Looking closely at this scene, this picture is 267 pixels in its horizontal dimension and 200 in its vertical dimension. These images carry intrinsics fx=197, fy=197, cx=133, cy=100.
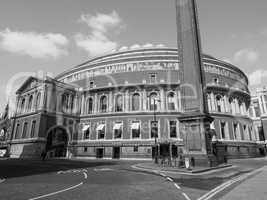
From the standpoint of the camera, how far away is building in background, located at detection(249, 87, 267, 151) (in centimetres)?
5116

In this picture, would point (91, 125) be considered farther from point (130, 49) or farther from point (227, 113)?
point (227, 113)

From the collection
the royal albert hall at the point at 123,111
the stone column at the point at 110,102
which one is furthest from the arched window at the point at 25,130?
the stone column at the point at 110,102

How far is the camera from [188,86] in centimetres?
2045

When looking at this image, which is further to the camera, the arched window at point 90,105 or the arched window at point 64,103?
the arched window at point 90,105

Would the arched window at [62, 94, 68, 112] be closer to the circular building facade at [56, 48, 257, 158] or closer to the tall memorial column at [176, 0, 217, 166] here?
the circular building facade at [56, 48, 257, 158]

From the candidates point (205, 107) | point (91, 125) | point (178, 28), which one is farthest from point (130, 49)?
point (205, 107)

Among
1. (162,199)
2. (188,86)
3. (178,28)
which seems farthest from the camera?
(178,28)

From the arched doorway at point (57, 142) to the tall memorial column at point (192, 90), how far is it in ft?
93.1

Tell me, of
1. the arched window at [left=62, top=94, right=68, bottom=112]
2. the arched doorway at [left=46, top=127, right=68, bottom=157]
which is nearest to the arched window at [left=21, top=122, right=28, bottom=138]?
the arched doorway at [left=46, top=127, right=68, bottom=157]

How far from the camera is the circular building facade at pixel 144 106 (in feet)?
120

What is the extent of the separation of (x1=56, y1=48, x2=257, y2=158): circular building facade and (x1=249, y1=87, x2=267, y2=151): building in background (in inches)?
384

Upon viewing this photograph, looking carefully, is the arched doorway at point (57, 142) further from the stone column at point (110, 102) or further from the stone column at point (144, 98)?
the stone column at point (144, 98)

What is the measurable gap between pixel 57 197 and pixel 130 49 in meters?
41.7

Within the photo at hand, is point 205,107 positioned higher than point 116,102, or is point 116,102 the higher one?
point 116,102
